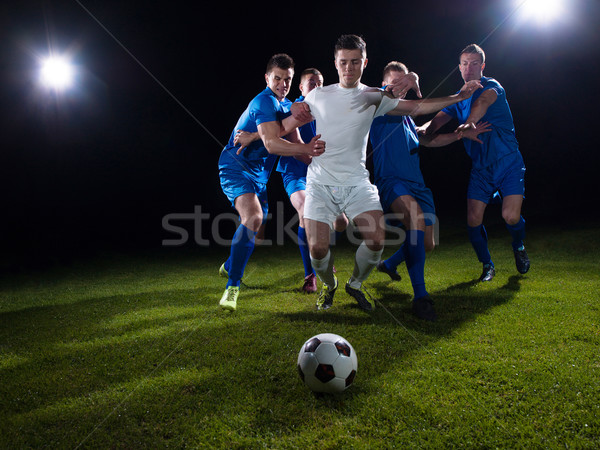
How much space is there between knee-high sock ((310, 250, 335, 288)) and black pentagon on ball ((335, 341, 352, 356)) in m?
1.02

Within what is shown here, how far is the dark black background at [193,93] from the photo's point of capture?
832 cm

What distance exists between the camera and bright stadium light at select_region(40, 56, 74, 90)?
7848 mm

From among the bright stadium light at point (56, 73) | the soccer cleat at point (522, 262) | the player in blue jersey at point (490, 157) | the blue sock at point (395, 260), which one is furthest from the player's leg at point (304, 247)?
the bright stadium light at point (56, 73)

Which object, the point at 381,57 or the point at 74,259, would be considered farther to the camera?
the point at 381,57

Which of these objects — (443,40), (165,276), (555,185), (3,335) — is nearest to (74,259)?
(165,276)

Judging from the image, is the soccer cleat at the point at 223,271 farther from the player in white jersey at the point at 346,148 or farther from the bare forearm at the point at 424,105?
the bare forearm at the point at 424,105

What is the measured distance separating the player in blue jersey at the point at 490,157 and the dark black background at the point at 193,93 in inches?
189

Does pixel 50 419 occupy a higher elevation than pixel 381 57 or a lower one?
lower

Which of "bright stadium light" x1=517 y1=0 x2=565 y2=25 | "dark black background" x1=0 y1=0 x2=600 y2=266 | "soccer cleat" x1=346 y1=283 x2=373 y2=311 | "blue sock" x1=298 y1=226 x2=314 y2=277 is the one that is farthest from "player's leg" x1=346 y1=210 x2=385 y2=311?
"bright stadium light" x1=517 y1=0 x2=565 y2=25

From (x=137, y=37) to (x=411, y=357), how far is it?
31.3ft

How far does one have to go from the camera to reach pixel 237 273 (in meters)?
3.26

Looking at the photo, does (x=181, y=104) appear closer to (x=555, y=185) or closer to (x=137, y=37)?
(x=137, y=37)

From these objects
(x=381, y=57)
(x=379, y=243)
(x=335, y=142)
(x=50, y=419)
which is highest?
(x=381, y=57)

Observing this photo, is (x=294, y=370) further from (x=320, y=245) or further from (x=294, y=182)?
(x=294, y=182)
